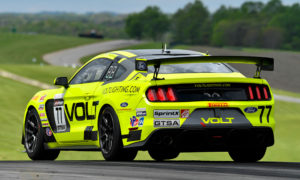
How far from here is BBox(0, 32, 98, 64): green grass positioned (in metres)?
99.6

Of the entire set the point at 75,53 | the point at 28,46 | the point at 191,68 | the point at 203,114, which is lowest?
the point at 28,46

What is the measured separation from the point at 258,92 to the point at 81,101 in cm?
257

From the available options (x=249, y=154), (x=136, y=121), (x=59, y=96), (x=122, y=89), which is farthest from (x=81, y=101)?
(x=249, y=154)

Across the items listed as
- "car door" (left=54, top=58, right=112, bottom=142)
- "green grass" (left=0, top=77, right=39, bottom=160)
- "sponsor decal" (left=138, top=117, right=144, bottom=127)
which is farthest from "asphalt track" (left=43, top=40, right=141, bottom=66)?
"sponsor decal" (left=138, top=117, right=144, bottom=127)

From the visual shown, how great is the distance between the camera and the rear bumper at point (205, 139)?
8477mm

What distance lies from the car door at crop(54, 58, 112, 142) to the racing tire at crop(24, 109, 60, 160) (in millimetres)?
373

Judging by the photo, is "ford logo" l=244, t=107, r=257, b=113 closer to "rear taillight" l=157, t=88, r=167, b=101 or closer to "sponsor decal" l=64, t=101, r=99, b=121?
"rear taillight" l=157, t=88, r=167, b=101

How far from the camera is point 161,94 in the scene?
8523 millimetres

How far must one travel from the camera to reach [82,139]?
9898 mm

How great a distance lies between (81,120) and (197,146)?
2.03m

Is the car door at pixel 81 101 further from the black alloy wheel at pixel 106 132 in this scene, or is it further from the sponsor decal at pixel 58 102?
the black alloy wheel at pixel 106 132

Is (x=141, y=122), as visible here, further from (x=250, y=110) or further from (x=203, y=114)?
(x=250, y=110)

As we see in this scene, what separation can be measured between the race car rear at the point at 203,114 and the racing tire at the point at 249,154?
64 centimetres

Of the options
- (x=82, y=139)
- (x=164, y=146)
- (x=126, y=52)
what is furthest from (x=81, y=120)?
(x=164, y=146)
